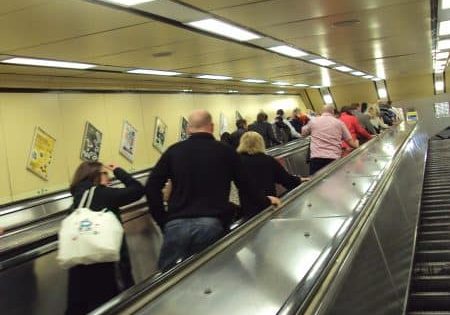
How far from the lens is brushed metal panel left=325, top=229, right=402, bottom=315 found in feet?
6.63

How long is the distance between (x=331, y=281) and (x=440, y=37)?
9.25 meters

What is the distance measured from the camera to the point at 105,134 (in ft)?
34.2

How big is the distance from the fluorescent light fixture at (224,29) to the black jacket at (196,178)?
2.63 metres

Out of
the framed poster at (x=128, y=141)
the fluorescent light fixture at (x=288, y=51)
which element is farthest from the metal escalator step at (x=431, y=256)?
the framed poster at (x=128, y=141)

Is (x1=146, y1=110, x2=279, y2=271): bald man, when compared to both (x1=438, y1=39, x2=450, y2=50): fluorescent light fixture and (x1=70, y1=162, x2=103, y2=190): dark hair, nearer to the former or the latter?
(x1=70, y1=162, x2=103, y2=190): dark hair

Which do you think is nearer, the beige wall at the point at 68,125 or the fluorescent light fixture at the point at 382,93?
the beige wall at the point at 68,125

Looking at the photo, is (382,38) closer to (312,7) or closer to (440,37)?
(440,37)

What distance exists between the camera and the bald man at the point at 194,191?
3676mm

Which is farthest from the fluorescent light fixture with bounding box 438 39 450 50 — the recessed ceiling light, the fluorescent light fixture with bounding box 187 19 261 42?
the fluorescent light fixture with bounding box 187 19 261 42

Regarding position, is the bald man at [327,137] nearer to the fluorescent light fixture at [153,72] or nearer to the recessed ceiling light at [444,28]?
the recessed ceiling light at [444,28]

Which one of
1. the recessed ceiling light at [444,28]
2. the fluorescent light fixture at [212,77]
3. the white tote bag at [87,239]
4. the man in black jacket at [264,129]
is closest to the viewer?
the white tote bag at [87,239]

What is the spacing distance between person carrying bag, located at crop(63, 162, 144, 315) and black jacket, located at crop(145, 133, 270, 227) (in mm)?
213

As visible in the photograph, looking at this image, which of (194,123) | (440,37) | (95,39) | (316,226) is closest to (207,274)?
(316,226)

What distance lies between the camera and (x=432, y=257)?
5098 mm
